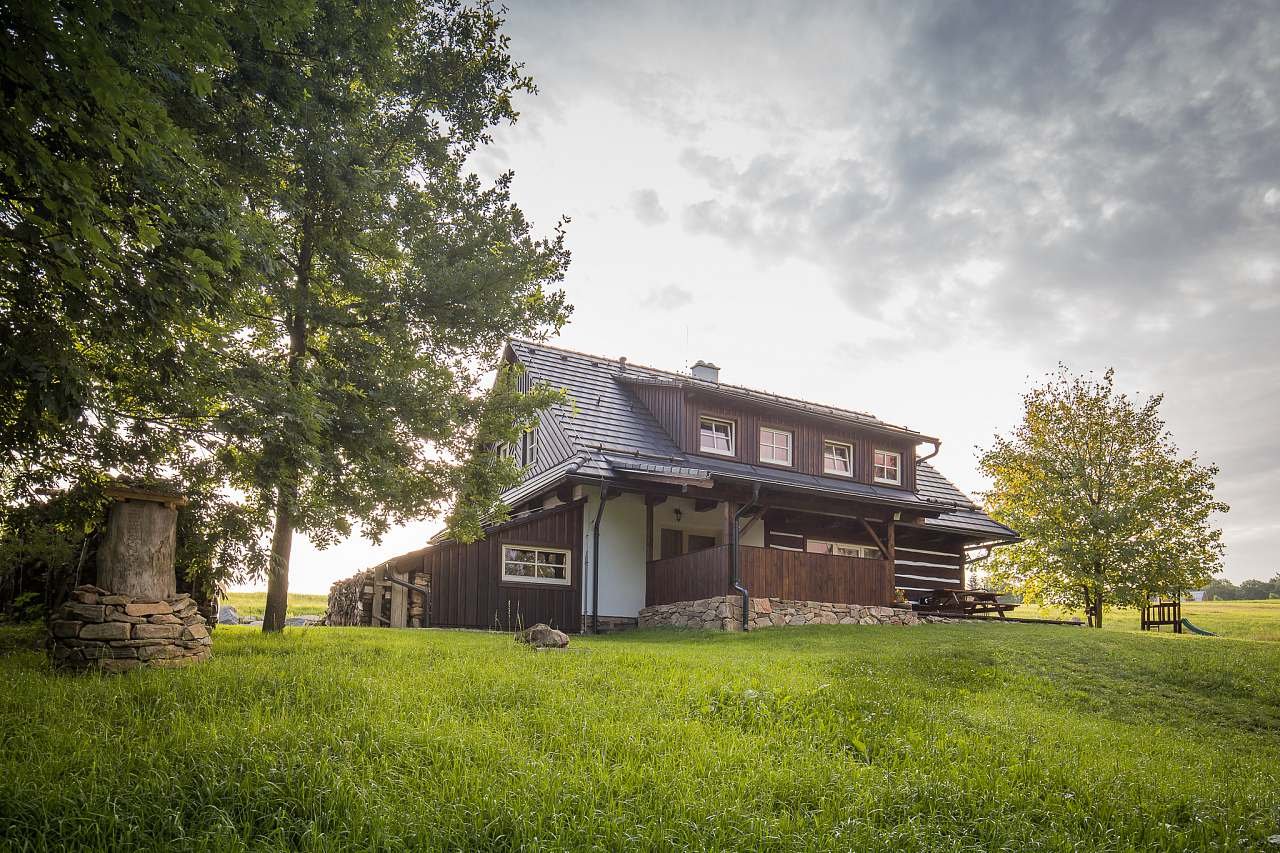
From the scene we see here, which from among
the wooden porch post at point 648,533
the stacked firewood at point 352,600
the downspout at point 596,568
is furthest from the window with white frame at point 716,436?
the stacked firewood at point 352,600

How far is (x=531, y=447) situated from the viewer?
2108 centimetres

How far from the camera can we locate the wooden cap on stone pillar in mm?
8242

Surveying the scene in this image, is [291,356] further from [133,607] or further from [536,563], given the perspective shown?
[536,563]

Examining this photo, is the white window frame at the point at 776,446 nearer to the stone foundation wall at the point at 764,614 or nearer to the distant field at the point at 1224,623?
the stone foundation wall at the point at 764,614

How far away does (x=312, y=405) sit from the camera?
8.97 metres

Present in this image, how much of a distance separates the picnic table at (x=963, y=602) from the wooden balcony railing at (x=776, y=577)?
11.3 feet

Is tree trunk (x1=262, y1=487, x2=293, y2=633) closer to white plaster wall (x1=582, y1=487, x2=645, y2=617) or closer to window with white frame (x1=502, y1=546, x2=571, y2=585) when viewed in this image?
window with white frame (x1=502, y1=546, x2=571, y2=585)

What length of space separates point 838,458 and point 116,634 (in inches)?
703

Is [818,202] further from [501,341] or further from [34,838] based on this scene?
[34,838]

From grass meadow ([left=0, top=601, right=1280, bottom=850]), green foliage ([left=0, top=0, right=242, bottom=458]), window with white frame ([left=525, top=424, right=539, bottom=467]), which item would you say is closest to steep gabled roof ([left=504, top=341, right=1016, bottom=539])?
window with white frame ([left=525, top=424, right=539, bottom=467])

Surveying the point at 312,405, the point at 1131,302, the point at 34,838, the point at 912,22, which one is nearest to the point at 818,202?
the point at 912,22

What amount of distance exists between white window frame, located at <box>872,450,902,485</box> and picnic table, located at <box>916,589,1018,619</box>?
10.8ft

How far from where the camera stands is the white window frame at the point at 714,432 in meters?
20.0

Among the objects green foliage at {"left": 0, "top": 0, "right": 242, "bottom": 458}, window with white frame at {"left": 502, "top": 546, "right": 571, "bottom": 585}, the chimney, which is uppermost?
the chimney
